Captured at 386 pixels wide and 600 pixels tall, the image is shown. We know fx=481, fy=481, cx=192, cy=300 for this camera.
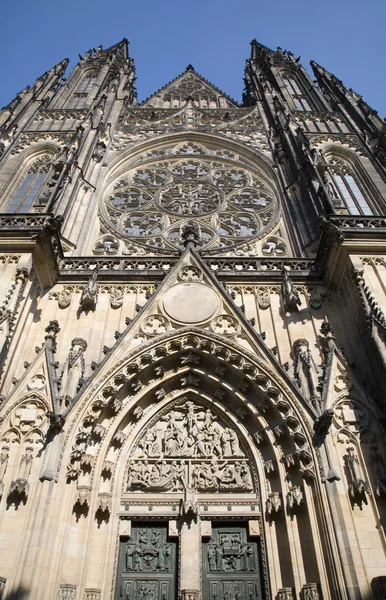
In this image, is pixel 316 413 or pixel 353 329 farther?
pixel 353 329

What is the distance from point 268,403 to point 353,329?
2.37m

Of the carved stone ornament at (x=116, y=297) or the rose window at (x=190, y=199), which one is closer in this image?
the carved stone ornament at (x=116, y=297)

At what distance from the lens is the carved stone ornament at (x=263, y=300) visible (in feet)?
33.8

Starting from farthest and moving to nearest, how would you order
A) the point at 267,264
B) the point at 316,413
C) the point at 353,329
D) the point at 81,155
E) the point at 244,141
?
the point at 244,141 < the point at 81,155 < the point at 267,264 < the point at 353,329 < the point at 316,413

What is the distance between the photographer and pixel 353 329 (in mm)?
9500

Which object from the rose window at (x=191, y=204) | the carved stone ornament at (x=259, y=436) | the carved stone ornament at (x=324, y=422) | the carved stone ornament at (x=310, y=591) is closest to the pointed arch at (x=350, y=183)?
the rose window at (x=191, y=204)

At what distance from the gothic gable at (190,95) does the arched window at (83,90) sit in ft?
8.73

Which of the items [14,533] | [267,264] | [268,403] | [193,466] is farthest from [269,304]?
[14,533]

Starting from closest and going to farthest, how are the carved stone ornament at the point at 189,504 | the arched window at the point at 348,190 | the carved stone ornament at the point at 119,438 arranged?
1. the carved stone ornament at the point at 189,504
2. the carved stone ornament at the point at 119,438
3. the arched window at the point at 348,190

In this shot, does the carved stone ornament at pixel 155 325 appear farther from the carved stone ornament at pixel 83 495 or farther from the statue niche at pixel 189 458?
the carved stone ornament at pixel 83 495

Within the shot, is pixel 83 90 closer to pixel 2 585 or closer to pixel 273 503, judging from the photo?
pixel 273 503

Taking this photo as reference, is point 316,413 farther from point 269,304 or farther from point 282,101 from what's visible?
point 282,101

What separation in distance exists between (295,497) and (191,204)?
31.8 ft

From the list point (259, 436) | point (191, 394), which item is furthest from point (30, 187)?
point (259, 436)
